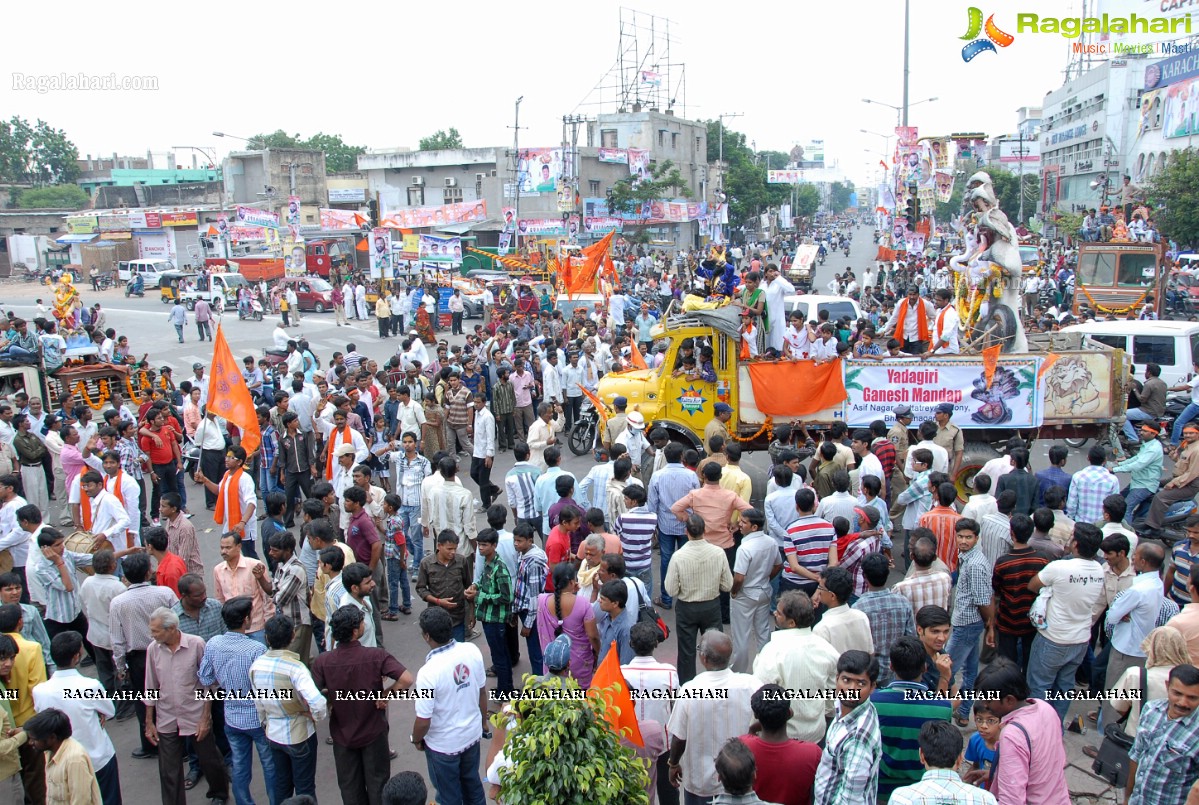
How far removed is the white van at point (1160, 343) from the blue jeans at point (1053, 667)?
31.1 ft

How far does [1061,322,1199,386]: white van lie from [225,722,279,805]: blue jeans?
13.3m

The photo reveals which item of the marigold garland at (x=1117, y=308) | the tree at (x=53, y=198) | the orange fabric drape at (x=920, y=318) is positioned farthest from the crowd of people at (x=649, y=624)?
the tree at (x=53, y=198)

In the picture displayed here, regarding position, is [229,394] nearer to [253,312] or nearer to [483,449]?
[483,449]

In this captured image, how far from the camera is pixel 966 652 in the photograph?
6594 mm

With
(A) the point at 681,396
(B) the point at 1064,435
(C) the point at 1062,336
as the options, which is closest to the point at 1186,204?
(C) the point at 1062,336

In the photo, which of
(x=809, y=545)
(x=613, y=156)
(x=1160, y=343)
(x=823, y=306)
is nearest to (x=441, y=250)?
(x=613, y=156)

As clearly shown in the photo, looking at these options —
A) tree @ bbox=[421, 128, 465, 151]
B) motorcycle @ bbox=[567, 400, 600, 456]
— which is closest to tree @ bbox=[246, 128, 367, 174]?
tree @ bbox=[421, 128, 465, 151]

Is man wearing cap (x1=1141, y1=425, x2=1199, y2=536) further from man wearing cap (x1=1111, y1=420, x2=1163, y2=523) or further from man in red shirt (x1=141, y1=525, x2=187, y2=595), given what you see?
man in red shirt (x1=141, y1=525, x2=187, y2=595)

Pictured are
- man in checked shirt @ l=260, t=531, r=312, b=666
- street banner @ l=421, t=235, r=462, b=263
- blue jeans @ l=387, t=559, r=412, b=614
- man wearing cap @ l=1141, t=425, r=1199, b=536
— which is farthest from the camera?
street banner @ l=421, t=235, r=462, b=263

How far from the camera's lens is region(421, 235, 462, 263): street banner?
3322 cm

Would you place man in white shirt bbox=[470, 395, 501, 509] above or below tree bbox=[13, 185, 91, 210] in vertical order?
below

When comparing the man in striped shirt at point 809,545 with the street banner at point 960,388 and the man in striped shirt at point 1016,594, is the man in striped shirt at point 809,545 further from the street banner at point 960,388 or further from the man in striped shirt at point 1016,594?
the street banner at point 960,388

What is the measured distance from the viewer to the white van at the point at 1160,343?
14.0m

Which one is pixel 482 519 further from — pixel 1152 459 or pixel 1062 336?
pixel 1062 336
